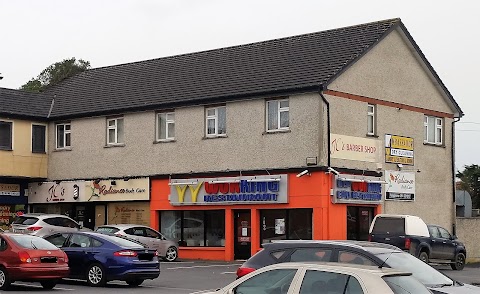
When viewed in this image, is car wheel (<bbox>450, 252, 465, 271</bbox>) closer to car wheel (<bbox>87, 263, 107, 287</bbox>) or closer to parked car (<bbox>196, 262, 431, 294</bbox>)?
car wheel (<bbox>87, 263, 107, 287</bbox>)

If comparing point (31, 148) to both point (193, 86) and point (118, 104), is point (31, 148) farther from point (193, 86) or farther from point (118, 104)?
point (193, 86)

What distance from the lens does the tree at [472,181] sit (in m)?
72.9

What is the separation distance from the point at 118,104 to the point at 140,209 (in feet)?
16.0

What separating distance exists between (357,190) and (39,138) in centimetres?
1654

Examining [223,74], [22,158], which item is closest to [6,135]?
[22,158]

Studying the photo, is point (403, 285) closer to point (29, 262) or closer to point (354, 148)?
point (29, 262)

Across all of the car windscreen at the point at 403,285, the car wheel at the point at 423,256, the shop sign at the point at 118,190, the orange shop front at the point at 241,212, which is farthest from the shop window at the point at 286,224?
the car windscreen at the point at 403,285

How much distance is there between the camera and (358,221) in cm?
3356

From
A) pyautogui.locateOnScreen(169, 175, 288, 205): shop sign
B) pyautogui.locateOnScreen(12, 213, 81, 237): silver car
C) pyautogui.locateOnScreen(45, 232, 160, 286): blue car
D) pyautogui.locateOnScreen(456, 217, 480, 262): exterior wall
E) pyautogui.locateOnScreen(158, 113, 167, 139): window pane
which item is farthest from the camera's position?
pyautogui.locateOnScreen(456, 217, 480, 262): exterior wall

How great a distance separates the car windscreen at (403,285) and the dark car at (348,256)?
2.54 m

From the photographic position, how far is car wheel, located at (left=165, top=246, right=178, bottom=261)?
34.0 m

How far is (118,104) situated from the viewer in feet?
128

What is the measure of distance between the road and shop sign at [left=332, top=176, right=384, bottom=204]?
12.9ft

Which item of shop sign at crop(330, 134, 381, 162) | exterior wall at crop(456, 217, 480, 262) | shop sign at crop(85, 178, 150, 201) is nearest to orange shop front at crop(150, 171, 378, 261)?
shop sign at crop(85, 178, 150, 201)
